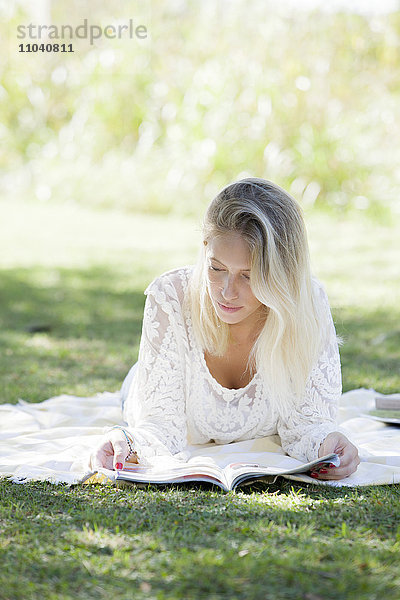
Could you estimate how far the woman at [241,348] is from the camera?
2.97 meters

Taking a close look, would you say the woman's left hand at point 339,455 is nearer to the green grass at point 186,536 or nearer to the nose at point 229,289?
the green grass at point 186,536

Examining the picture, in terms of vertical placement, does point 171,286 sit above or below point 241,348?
above

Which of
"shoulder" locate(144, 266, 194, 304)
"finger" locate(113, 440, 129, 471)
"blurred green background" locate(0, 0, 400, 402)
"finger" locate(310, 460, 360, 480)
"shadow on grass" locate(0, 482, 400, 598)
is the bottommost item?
"shadow on grass" locate(0, 482, 400, 598)

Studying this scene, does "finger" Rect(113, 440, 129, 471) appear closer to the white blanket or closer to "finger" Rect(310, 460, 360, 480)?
the white blanket

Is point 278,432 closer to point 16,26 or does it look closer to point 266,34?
point 266,34

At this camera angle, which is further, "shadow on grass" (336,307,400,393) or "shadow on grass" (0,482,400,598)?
"shadow on grass" (336,307,400,393)

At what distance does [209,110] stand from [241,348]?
841cm

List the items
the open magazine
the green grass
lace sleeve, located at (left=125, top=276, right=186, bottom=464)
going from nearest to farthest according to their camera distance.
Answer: the green grass < the open magazine < lace sleeve, located at (left=125, top=276, right=186, bottom=464)

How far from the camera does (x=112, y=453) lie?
10.1 ft

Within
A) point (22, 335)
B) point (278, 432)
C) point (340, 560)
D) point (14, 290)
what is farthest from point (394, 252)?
point (340, 560)

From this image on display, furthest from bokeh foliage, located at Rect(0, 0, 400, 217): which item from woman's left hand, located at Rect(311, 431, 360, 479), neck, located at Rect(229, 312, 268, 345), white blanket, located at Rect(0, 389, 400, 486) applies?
woman's left hand, located at Rect(311, 431, 360, 479)

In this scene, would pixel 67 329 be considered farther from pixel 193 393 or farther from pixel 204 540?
pixel 204 540

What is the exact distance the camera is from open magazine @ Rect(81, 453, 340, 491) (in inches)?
115

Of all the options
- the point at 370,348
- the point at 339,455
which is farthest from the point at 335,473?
the point at 370,348
